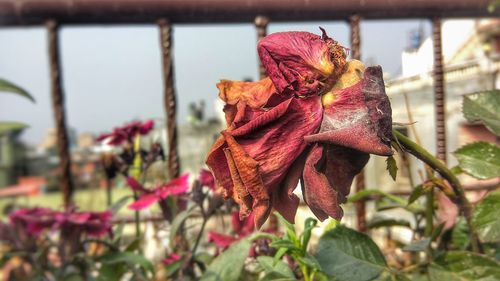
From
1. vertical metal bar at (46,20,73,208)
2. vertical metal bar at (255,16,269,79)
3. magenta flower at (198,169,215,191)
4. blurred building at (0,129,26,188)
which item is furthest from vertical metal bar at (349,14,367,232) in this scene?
blurred building at (0,129,26,188)

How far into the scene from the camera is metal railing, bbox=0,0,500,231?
82cm

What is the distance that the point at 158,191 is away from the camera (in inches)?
29.3

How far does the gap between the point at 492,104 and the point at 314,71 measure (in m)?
0.27

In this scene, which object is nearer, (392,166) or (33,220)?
(392,166)

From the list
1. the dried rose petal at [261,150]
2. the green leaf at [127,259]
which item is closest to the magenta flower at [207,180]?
the green leaf at [127,259]

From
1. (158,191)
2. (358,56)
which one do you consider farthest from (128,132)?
(358,56)

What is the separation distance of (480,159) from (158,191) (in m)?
0.43

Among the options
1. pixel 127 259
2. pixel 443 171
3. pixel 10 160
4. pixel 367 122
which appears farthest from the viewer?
pixel 10 160

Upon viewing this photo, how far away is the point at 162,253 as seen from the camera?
87cm

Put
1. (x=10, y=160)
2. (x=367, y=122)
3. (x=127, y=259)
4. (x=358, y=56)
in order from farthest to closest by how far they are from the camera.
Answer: (x=10, y=160) → (x=358, y=56) → (x=127, y=259) → (x=367, y=122)

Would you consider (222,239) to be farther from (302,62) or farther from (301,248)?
(302,62)

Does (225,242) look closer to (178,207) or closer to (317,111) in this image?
(178,207)

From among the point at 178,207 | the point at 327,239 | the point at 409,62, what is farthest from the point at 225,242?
the point at 409,62

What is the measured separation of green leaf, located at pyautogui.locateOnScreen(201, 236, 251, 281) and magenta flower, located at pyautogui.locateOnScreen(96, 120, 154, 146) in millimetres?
325
